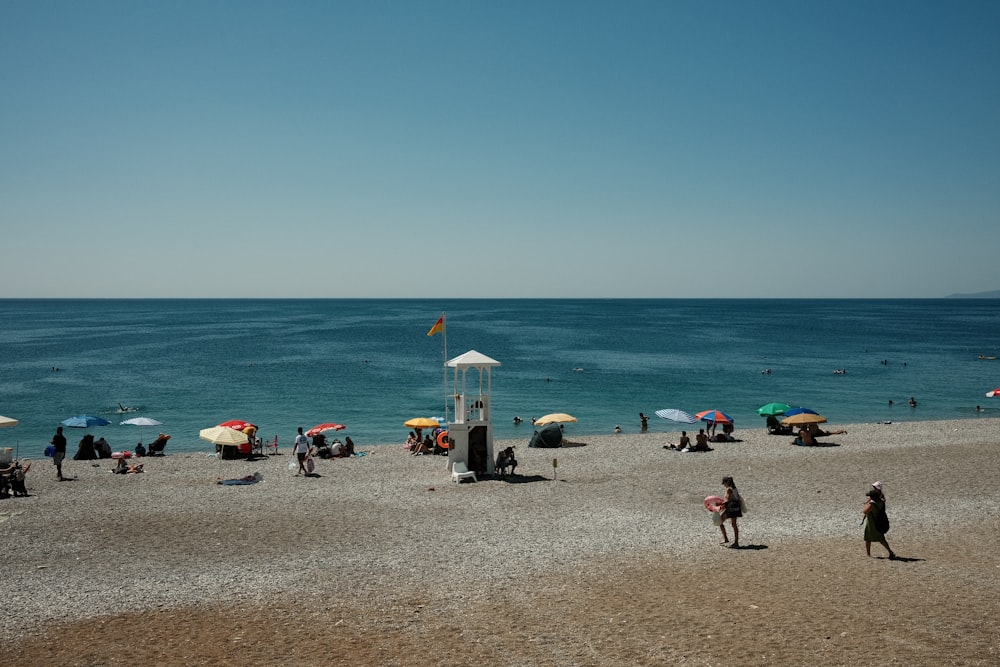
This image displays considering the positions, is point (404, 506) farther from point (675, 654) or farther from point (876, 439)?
point (876, 439)

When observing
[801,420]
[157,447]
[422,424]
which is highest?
[801,420]

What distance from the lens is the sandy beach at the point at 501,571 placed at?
30.2ft

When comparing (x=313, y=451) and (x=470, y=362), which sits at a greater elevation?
(x=470, y=362)

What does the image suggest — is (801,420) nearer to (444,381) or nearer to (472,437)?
(472,437)

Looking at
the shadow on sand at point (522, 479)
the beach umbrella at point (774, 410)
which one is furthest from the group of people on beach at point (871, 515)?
the beach umbrella at point (774, 410)

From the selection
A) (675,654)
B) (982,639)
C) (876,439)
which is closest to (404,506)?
(675,654)

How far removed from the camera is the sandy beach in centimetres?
922

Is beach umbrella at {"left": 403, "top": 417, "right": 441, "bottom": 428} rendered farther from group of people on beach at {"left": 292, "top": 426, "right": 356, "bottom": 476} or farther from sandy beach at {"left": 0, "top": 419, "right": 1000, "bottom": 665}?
sandy beach at {"left": 0, "top": 419, "right": 1000, "bottom": 665}

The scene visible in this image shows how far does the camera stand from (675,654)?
880cm

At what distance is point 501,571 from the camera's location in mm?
12492

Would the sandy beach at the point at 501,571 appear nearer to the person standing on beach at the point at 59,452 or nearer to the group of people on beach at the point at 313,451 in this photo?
the person standing on beach at the point at 59,452

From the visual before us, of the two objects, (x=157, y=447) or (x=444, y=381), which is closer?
(x=157, y=447)

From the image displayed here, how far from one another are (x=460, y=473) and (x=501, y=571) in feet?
27.2

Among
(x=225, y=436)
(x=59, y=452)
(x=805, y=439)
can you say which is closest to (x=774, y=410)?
(x=805, y=439)
